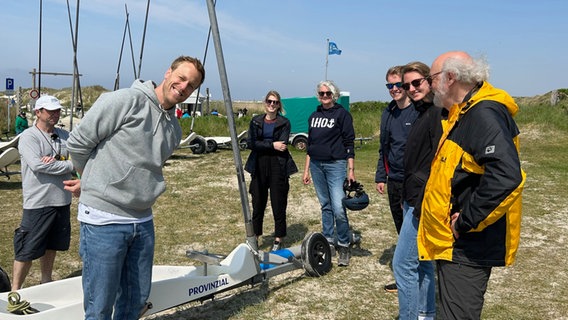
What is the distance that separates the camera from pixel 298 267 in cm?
485

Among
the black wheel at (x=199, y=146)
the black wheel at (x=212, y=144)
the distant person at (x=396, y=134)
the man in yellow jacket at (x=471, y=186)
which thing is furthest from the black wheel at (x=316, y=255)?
the black wheel at (x=212, y=144)

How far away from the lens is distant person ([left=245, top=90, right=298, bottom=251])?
5.69m

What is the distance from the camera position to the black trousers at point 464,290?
7.71 ft

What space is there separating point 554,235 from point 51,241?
6.47 meters

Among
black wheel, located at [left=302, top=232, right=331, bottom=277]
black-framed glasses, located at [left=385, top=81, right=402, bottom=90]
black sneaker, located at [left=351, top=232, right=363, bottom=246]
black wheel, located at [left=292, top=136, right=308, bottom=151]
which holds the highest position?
black-framed glasses, located at [left=385, top=81, right=402, bottom=90]

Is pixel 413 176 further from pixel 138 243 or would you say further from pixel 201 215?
pixel 201 215

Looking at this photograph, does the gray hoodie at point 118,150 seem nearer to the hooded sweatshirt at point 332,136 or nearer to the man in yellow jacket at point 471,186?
the man in yellow jacket at point 471,186

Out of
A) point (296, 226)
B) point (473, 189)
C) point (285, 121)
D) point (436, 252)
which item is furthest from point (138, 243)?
point (296, 226)

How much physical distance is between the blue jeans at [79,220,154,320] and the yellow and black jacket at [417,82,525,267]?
5.22ft

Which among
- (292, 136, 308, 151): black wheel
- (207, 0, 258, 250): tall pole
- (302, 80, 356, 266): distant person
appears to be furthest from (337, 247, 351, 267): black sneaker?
(292, 136, 308, 151): black wheel

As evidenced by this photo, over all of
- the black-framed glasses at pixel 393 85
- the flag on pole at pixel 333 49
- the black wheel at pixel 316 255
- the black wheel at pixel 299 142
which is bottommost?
the black wheel at pixel 316 255

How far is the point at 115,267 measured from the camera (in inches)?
104

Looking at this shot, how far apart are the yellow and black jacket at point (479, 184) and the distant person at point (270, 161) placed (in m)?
3.28

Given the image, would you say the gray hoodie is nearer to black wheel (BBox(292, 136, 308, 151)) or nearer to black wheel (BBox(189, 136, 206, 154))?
black wheel (BBox(189, 136, 206, 154))
